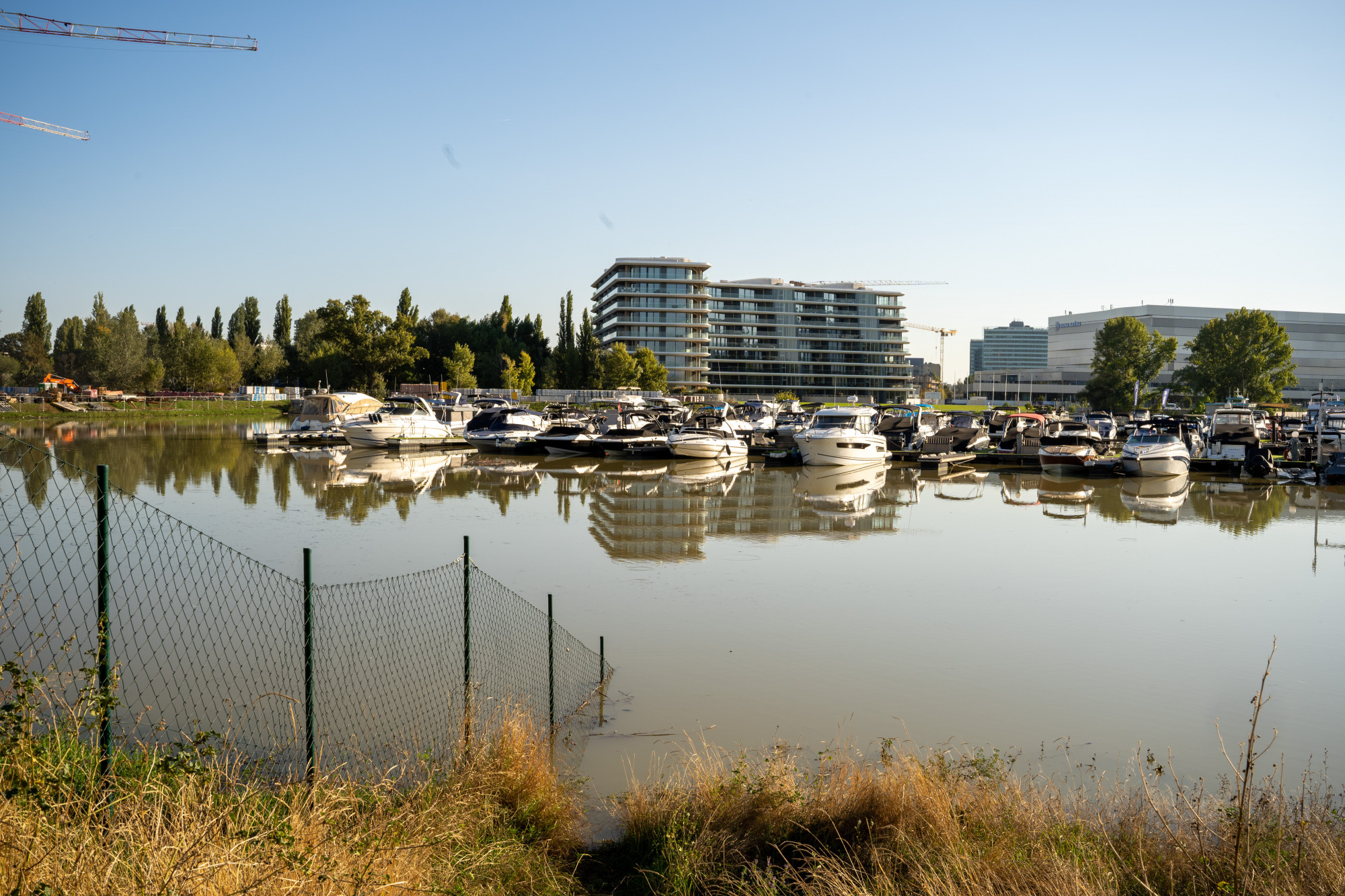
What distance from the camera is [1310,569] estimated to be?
53.9 feet

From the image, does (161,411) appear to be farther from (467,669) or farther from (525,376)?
(467,669)

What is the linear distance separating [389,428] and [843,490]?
24220 mm

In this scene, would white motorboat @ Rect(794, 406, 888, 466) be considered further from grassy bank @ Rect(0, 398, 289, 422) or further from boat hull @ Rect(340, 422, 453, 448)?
grassy bank @ Rect(0, 398, 289, 422)

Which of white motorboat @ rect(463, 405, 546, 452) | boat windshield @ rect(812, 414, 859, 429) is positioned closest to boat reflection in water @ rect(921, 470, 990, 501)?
boat windshield @ rect(812, 414, 859, 429)

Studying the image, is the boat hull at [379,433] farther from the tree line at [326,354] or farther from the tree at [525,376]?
the tree at [525,376]

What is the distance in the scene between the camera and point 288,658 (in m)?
9.39

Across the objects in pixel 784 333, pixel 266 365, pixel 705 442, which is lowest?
pixel 705 442

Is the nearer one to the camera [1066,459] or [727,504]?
[727,504]

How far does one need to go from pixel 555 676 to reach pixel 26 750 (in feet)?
17.7

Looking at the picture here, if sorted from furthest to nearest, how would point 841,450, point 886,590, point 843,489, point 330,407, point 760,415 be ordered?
point 760,415
point 330,407
point 841,450
point 843,489
point 886,590

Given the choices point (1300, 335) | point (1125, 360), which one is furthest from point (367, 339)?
point (1300, 335)

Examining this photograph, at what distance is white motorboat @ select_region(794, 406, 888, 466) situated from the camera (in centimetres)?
3522

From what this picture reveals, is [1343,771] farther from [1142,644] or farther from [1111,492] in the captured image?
[1111,492]

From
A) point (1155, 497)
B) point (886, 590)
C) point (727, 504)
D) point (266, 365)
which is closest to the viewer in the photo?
point (886, 590)
